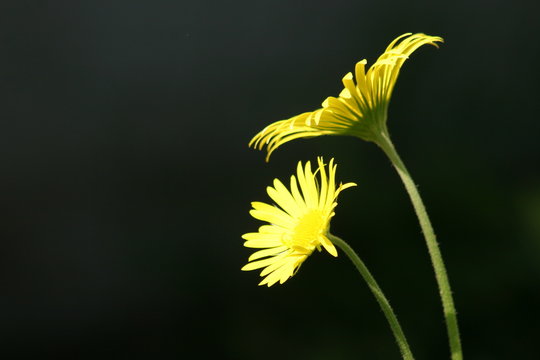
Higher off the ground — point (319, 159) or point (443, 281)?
point (319, 159)

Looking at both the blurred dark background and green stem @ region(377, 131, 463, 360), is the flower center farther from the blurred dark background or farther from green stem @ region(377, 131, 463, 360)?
the blurred dark background

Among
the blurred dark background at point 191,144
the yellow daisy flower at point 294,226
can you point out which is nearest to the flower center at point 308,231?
the yellow daisy flower at point 294,226

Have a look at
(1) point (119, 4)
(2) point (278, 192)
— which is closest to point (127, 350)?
(1) point (119, 4)

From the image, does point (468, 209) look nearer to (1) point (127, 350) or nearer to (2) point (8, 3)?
(1) point (127, 350)

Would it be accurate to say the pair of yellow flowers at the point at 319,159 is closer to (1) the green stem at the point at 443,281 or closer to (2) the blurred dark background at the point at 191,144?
(1) the green stem at the point at 443,281

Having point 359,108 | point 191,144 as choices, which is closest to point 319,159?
point 359,108

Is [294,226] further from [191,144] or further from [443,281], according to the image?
[191,144]

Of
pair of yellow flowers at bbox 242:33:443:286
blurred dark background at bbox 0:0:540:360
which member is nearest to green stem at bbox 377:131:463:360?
pair of yellow flowers at bbox 242:33:443:286
